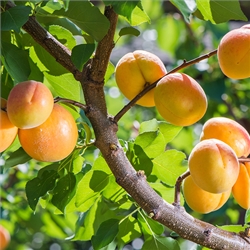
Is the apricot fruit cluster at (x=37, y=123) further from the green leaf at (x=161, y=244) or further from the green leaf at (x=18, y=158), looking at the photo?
the green leaf at (x=161, y=244)

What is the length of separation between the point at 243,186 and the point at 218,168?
76 millimetres

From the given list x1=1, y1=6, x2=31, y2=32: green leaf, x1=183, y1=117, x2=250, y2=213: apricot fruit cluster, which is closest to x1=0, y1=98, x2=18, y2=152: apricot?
x1=1, y1=6, x2=31, y2=32: green leaf

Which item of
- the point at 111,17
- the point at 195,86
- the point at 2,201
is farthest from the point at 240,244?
the point at 2,201

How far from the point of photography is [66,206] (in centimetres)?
81

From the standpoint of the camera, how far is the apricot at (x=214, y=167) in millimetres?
648

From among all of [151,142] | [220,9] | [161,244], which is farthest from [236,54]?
[161,244]

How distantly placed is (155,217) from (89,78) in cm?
18

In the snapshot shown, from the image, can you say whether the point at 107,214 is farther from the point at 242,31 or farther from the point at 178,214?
the point at 242,31

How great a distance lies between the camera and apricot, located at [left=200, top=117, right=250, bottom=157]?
2.35 ft

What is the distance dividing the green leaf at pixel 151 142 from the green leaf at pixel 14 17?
9.3 inches

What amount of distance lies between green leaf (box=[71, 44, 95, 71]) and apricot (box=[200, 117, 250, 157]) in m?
0.19

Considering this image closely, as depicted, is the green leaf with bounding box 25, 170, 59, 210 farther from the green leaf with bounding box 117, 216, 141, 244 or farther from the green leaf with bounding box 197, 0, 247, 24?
the green leaf with bounding box 197, 0, 247, 24

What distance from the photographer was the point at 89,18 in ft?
2.14

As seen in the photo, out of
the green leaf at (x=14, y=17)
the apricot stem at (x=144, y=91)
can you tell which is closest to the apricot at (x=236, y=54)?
the apricot stem at (x=144, y=91)
